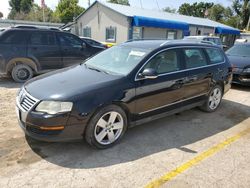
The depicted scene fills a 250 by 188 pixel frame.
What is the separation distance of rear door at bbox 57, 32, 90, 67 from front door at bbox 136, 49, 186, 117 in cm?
466

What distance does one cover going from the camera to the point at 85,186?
2.68 meters

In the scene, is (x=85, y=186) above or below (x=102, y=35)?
below

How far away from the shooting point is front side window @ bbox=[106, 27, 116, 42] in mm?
19331

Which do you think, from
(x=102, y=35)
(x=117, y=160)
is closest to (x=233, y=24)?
(x=102, y=35)

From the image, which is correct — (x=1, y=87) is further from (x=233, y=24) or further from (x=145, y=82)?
(x=233, y=24)

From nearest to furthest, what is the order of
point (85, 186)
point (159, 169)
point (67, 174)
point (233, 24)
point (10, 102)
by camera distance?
point (85, 186)
point (67, 174)
point (159, 169)
point (10, 102)
point (233, 24)

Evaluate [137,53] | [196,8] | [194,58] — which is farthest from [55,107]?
[196,8]

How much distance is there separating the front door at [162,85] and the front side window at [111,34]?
623 inches

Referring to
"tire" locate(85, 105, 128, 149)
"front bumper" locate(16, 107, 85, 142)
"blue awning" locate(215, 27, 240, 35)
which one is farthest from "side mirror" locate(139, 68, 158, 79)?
"blue awning" locate(215, 27, 240, 35)

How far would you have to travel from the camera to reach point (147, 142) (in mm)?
3775

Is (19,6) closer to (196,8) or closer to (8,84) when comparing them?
(196,8)

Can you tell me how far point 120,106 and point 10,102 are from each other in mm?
3268

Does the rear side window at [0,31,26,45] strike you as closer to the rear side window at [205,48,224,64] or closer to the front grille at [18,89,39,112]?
the front grille at [18,89,39,112]

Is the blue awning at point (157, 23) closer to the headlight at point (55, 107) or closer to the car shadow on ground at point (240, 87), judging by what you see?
the car shadow on ground at point (240, 87)
